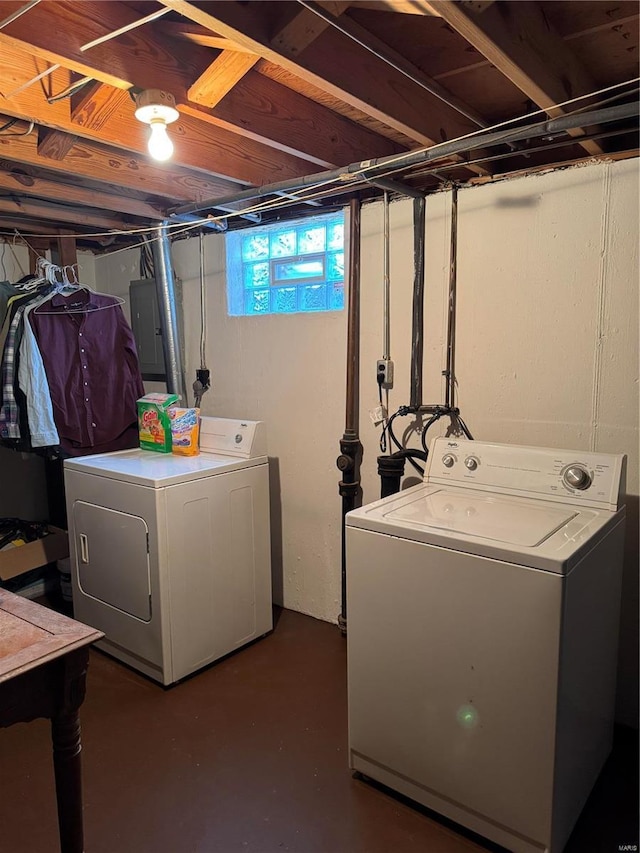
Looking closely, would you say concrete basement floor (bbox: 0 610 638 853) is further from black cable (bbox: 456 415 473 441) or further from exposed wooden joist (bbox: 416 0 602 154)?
exposed wooden joist (bbox: 416 0 602 154)

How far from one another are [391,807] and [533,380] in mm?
1582

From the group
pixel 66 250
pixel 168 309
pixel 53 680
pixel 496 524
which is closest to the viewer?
pixel 53 680

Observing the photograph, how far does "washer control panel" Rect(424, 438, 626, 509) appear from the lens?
1.92m

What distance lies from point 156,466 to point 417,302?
4.48 ft

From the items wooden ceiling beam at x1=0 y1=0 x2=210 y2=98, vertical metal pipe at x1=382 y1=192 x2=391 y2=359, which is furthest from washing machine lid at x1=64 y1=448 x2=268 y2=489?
wooden ceiling beam at x1=0 y1=0 x2=210 y2=98

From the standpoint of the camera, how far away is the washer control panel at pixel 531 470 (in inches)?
75.7

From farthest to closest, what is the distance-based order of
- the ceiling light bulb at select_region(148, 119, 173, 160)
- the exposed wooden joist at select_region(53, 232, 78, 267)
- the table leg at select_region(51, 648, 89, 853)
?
the exposed wooden joist at select_region(53, 232, 78, 267) → the ceiling light bulb at select_region(148, 119, 173, 160) → the table leg at select_region(51, 648, 89, 853)

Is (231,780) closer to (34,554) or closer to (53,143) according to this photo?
(34,554)

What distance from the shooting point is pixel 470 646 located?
65.6 inches

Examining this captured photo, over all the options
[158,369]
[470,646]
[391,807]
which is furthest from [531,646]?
[158,369]

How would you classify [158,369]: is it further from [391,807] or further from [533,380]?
[391,807]

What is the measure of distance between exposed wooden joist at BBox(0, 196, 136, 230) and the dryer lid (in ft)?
7.25

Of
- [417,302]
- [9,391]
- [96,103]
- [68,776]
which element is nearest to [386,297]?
[417,302]

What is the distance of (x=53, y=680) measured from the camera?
1317 mm
